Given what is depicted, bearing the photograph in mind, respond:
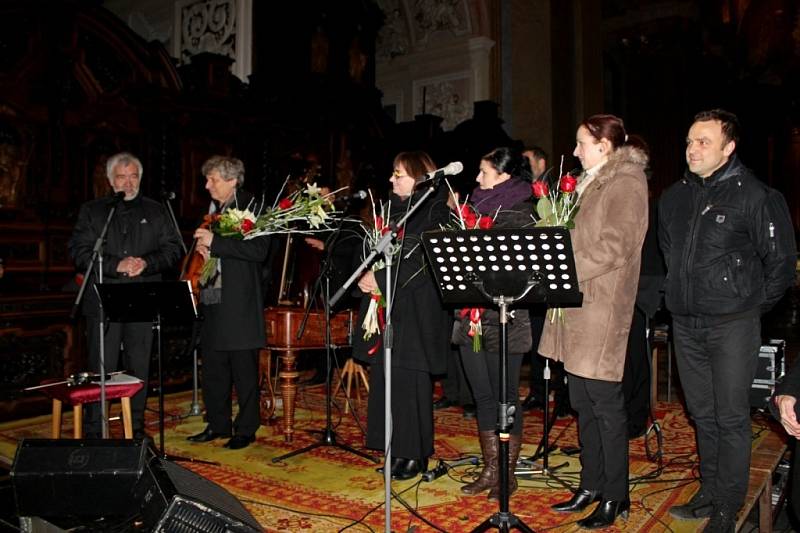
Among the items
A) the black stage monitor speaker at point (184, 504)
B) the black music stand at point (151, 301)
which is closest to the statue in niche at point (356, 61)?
the black music stand at point (151, 301)

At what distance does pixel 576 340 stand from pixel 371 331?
4.21 feet

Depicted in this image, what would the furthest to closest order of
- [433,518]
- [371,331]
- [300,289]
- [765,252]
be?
[300,289] → [371,331] → [433,518] → [765,252]

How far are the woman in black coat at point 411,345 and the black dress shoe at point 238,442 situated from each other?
4.10 feet

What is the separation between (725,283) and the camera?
344 centimetres

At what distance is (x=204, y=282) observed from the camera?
16.4ft

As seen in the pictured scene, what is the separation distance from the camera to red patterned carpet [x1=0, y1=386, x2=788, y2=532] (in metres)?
3.69

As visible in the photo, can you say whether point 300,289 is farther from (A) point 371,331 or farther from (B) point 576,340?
(B) point 576,340

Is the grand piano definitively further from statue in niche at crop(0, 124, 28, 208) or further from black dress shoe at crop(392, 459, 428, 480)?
statue in niche at crop(0, 124, 28, 208)

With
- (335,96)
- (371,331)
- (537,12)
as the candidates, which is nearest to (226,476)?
(371,331)

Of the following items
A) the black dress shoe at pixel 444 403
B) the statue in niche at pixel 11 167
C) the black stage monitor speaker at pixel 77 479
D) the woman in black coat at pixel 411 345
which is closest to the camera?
the black stage monitor speaker at pixel 77 479

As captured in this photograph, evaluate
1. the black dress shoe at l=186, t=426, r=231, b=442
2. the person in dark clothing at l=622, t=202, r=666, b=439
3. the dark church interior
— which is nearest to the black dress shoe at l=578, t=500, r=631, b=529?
the person in dark clothing at l=622, t=202, r=666, b=439

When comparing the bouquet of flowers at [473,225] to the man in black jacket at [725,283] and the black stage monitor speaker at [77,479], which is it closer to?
the man in black jacket at [725,283]

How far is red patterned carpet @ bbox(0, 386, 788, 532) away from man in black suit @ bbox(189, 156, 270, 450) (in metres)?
0.24

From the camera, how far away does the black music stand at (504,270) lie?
289 centimetres
